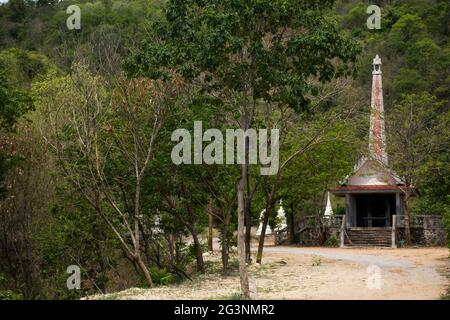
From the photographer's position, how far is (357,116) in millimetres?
21109

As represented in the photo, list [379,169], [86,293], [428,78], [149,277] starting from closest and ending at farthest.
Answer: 1. [149,277]
2. [86,293]
3. [379,169]
4. [428,78]

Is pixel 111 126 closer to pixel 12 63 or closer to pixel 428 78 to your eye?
pixel 12 63

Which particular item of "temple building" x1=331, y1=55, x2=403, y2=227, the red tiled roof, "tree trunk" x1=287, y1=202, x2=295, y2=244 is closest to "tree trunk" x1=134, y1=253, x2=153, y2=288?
"temple building" x1=331, y1=55, x2=403, y2=227

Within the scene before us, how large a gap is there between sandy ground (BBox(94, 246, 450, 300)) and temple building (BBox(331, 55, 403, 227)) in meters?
7.98

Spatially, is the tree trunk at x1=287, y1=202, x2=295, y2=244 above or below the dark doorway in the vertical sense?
below

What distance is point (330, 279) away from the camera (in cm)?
1967

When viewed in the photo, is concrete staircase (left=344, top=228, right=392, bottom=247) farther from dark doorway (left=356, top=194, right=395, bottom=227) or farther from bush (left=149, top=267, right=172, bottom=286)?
bush (left=149, top=267, right=172, bottom=286)

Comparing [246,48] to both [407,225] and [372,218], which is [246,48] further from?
[372,218]

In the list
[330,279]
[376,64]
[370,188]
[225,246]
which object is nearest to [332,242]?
[370,188]

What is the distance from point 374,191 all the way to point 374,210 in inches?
115

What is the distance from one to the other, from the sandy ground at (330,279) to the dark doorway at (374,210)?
32.6 feet

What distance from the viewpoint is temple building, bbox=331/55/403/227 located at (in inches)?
1420

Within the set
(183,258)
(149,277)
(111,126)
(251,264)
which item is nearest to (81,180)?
(111,126)

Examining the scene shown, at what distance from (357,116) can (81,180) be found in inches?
313
